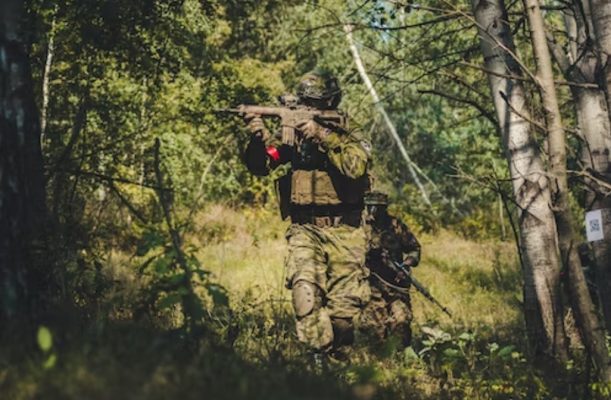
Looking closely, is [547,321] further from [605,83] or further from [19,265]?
[19,265]

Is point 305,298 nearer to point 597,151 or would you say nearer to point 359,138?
point 359,138

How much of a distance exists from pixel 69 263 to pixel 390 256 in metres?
3.90

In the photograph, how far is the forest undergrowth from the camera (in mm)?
2352

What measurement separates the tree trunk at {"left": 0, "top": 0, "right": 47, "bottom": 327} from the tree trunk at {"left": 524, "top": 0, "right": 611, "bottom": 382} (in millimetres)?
2655

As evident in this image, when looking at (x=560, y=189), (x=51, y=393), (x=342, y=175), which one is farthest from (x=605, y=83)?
(x=51, y=393)

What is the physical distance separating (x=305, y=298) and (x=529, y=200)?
5.55 ft

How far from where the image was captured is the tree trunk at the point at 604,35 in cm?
441

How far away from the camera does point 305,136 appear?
19.7 ft

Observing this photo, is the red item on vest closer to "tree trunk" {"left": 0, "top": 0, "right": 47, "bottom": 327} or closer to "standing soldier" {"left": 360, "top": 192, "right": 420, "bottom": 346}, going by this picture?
"standing soldier" {"left": 360, "top": 192, "right": 420, "bottom": 346}

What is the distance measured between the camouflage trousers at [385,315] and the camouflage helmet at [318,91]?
200 cm

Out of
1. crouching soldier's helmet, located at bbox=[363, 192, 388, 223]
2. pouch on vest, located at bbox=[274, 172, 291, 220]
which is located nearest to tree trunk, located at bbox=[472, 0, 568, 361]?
pouch on vest, located at bbox=[274, 172, 291, 220]

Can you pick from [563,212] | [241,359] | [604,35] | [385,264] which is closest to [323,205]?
[385,264]

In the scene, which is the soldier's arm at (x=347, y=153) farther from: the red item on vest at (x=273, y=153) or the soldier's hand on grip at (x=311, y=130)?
the red item on vest at (x=273, y=153)

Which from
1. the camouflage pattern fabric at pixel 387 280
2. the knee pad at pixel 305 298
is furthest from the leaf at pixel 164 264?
the camouflage pattern fabric at pixel 387 280
